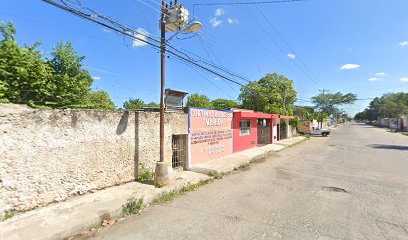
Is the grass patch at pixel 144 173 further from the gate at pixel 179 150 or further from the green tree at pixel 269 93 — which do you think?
the green tree at pixel 269 93

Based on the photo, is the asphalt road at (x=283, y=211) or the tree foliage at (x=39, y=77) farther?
the tree foliage at (x=39, y=77)

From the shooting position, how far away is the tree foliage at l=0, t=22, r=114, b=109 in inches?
223

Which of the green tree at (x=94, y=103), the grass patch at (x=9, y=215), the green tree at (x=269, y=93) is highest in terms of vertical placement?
the green tree at (x=269, y=93)

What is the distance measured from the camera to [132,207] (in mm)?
5336

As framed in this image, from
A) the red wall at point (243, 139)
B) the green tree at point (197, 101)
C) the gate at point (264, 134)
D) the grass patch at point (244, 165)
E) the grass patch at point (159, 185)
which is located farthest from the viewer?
the green tree at point (197, 101)

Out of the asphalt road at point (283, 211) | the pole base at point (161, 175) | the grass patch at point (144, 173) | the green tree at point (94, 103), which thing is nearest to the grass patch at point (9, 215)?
the asphalt road at point (283, 211)

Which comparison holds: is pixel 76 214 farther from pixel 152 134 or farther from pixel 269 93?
pixel 269 93

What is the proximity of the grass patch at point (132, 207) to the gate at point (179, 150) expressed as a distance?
3.80 meters

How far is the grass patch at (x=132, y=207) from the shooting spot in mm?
5238

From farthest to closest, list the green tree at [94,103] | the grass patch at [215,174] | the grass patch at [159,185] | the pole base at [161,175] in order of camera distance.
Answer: the grass patch at [215,174]
the green tree at [94,103]
the pole base at [161,175]
the grass patch at [159,185]

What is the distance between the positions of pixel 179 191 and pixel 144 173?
1.61 m

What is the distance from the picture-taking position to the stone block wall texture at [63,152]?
15.4ft

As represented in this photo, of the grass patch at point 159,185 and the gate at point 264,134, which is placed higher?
the gate at point 264,134

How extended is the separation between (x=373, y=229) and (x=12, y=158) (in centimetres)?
771
